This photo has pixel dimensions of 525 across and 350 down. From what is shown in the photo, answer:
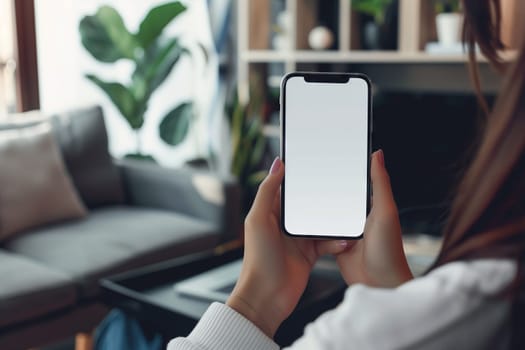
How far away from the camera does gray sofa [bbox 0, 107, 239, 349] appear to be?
6.89 feet

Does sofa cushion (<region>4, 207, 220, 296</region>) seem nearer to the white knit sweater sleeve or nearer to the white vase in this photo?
the white vase

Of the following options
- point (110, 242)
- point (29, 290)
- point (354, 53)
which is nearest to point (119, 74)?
point (354, 53)

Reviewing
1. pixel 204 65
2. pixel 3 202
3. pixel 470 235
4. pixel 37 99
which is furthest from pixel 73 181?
pixel 470 235

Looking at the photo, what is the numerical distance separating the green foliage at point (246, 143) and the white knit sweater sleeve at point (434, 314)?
322cm

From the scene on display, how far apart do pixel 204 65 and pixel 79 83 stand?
0.85m

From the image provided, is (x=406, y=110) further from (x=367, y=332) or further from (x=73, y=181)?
(x=367, y=332)

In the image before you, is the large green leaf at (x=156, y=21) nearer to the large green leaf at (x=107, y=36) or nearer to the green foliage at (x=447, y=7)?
the large green leaf at (x=107, y=36)

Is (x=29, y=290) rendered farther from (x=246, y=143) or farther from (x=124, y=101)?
(x=246, y=143)

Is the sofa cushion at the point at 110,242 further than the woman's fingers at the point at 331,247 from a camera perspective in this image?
Yes

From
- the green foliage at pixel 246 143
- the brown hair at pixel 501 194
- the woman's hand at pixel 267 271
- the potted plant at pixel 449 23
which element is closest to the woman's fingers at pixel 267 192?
the woman's hand at pixel 267 271

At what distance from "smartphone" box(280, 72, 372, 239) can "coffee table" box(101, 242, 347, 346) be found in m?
0.79

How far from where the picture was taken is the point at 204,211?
281cm

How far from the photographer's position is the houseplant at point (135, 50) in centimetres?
331

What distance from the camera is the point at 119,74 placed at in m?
3.75
